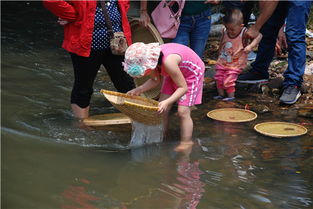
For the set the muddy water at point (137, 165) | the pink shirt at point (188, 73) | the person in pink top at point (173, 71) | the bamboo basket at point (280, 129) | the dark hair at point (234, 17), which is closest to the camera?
the muddy water at point (137, 165)

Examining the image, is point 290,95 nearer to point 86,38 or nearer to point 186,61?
point 186,61

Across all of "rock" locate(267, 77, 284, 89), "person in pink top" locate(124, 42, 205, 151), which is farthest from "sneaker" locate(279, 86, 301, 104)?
"person in pink top" locate(124, 42, 205, 151)

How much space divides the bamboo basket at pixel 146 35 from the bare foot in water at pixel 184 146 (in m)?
1.02

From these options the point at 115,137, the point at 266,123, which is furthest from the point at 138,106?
the point at 266,123

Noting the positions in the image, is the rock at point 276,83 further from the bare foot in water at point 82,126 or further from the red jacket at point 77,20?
the red jacket at point 77,20

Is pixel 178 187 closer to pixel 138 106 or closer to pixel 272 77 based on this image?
pixel 138 106

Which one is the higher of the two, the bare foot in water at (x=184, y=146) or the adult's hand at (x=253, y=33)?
the adult's hand at (x=253, y=33)

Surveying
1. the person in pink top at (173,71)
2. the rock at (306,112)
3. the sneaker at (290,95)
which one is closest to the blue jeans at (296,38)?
the sneaker at (290,95)

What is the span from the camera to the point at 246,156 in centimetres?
396

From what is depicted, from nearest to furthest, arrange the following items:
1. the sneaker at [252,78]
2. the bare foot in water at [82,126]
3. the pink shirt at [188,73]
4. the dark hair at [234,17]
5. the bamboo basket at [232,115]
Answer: the pink shirt at [188,73], the bare foot in water at [82,126], the bamboo basket at [232,115], the dark hair at [234,17], the sneaker at [252,78]

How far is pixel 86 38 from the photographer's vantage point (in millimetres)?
4168

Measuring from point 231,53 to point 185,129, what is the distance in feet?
4.98

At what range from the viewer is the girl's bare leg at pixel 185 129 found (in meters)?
4.18

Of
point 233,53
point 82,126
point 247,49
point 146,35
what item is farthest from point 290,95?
point 82,126
